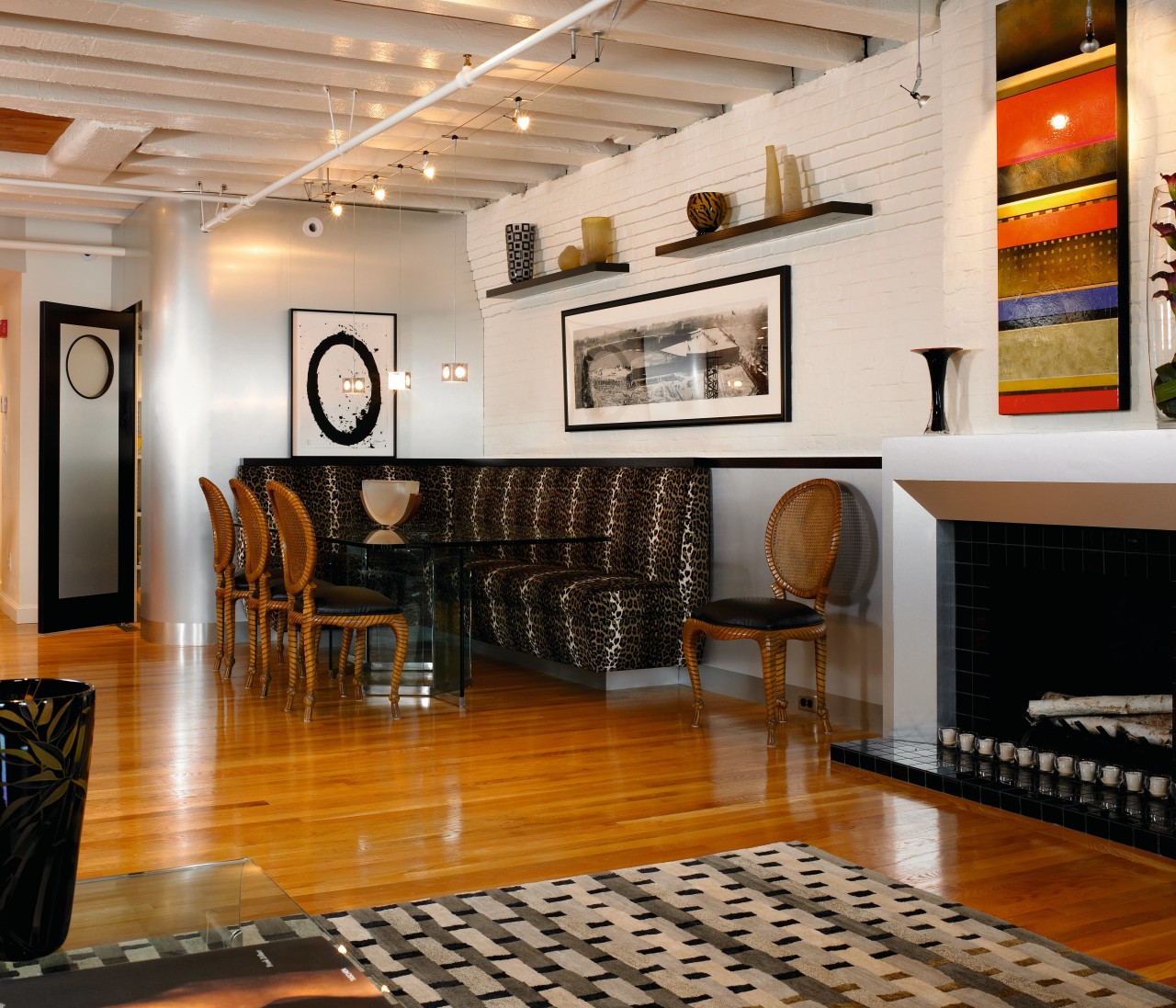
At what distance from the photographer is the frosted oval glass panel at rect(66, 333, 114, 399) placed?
29.1ft

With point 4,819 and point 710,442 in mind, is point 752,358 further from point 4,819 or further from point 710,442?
point 4,819

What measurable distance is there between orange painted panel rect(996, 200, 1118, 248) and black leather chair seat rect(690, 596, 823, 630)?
5.51ft

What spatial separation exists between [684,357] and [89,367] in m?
4.58

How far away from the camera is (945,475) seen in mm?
4559

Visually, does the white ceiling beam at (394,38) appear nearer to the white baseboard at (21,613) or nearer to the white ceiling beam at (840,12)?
the white ceiling beam at (840,12)

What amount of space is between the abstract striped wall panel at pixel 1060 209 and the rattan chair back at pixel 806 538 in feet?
3.48


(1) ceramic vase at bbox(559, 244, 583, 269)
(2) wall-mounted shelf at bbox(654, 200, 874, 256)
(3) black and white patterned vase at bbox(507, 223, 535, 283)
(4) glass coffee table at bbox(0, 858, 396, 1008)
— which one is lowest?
(4) glass coffee table at bbox(0, 858, 396, 1008)

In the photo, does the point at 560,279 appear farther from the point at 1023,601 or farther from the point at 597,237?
the point at 1023,601

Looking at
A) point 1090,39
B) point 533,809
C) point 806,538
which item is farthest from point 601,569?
point 1090,39

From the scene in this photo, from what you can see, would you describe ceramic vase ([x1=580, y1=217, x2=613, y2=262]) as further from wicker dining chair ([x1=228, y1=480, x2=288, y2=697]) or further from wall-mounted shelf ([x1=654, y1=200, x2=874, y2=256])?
wicker dining chair ([x1=228, y1=480, x2=288, y2=697])

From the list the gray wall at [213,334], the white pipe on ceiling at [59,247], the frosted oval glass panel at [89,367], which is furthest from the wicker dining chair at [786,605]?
the white pipe on ceiling at [59,247]

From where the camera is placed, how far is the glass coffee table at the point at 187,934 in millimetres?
1314

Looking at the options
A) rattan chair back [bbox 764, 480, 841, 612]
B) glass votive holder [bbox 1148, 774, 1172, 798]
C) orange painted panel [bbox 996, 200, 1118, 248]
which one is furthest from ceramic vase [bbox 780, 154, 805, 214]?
glass votive holder [bbox 1148, 774, 1172, 798]

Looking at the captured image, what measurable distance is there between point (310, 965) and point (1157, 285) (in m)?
3.65
